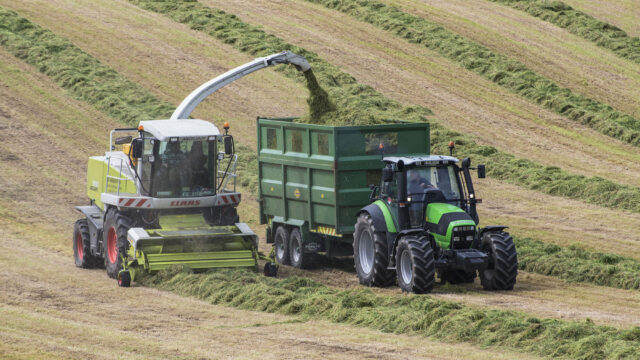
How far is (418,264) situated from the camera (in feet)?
48.3

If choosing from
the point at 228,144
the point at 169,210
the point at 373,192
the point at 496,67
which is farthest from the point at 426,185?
the point at 496,67

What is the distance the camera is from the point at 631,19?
1690 inches

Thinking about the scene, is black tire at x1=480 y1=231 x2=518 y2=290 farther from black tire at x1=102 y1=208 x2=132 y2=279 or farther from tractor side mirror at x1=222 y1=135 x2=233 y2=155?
black tire at x1=102 y1=208 x2=132 y2=279

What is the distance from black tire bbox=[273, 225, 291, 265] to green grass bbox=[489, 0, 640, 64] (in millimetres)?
23811

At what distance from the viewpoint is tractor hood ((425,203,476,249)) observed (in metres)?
15.0

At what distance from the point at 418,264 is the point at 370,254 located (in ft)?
5.61

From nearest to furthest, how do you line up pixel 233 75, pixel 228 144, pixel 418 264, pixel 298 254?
pixel 418 264 → pixel 228 144 → pixel 298 254 → pixel 233 75

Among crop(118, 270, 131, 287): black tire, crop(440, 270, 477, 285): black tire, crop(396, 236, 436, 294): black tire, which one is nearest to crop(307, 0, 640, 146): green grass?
crop(440, 270, 477, 285): black tire

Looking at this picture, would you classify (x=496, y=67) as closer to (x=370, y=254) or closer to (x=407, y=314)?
(x=370, y=254)

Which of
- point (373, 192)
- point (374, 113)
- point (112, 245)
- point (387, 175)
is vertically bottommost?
point (112, 245)

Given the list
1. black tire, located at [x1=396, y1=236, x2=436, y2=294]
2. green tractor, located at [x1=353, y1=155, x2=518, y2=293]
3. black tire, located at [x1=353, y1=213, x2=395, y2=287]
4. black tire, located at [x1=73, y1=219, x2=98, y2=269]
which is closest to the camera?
black tire, located at [x1=396, y1=236, x2=436, y2=294]

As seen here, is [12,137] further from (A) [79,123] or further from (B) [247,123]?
(B) [247,123]

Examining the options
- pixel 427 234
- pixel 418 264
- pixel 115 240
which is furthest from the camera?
pixel 115 240

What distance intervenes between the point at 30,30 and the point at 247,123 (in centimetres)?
1198
